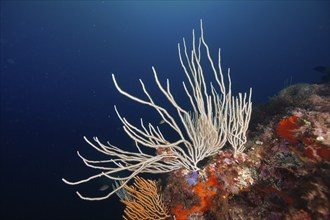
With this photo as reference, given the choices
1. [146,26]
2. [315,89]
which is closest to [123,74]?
[146,26]

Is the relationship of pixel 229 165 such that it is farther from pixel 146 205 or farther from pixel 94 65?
pixel 94 65

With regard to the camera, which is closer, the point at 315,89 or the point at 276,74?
the point at 315,89

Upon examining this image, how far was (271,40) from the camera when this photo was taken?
91312mm

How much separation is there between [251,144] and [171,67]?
80160 millimetres

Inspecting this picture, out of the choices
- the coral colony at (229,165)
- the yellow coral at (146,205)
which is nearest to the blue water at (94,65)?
the coral colony at (229,165)

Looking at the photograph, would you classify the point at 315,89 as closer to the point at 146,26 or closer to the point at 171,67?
the point at 171,67

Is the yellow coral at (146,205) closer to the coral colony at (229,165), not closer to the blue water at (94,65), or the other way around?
the coral colony at (229,165)

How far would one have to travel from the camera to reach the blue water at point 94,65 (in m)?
17.1

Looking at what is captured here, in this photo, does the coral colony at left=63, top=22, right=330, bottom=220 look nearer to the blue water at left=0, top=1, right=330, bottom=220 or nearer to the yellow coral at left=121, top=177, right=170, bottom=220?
the yellow coral at left=121, top=177, right=170, bottom=220

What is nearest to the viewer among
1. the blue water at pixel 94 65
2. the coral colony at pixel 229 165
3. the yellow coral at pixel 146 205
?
the coral colony at pixel 229 165

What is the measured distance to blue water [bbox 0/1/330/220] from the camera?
17.1 m

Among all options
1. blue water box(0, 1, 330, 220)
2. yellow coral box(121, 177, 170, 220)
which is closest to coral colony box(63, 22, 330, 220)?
yellow coral box(121, 177, 170, 220)

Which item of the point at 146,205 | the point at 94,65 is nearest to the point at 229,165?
the point at 146,205

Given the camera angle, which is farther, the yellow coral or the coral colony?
the yellow coral
